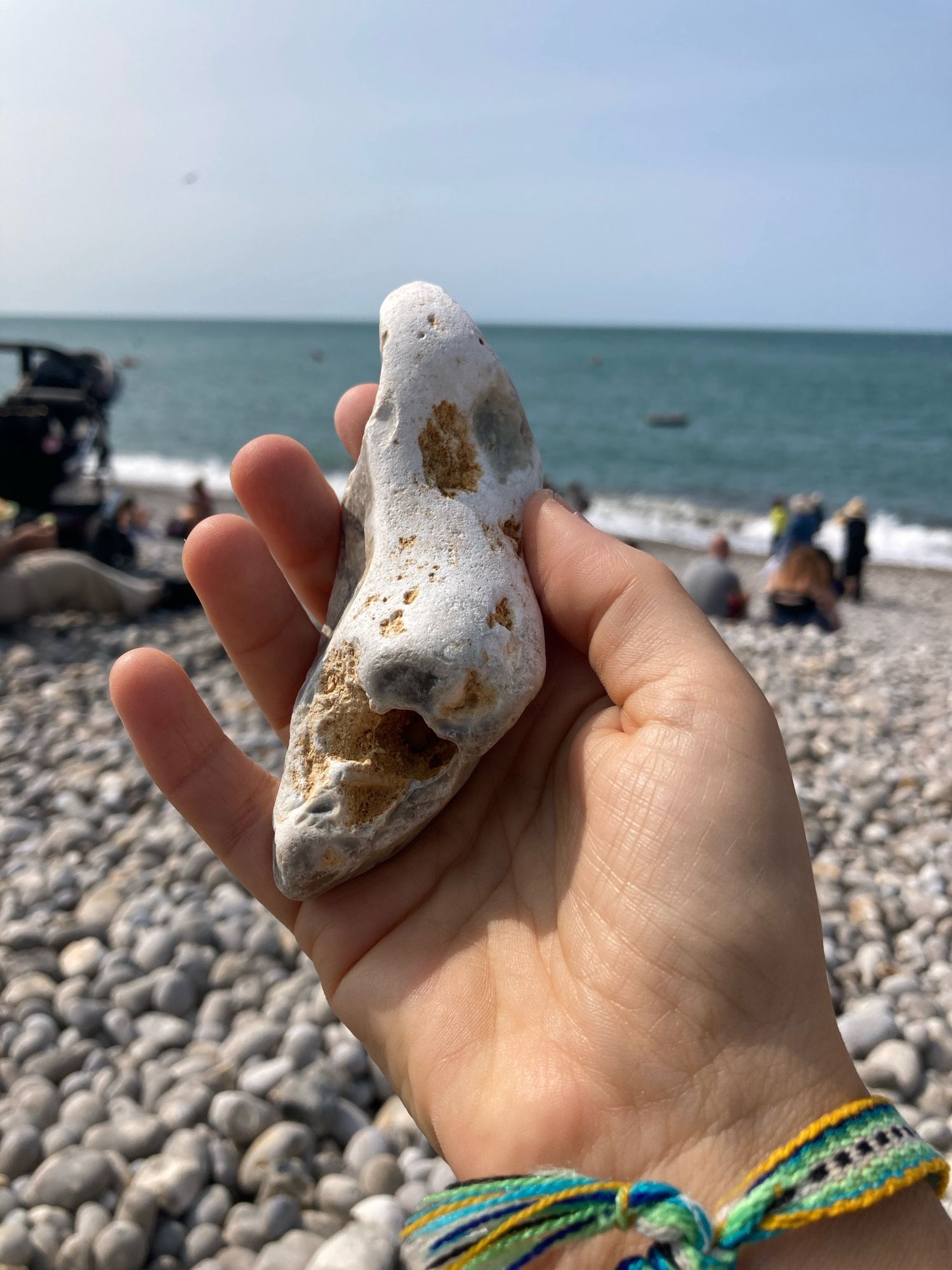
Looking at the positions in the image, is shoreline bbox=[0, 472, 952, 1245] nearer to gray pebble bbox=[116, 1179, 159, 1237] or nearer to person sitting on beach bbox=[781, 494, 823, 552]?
gray pebble bbox=[116, 1179, 159, 1237]

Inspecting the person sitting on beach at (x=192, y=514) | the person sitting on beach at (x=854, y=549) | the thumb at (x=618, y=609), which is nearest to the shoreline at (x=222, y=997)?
the thumb at (x=618, y=609)

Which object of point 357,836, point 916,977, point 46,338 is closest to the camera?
point 357,836

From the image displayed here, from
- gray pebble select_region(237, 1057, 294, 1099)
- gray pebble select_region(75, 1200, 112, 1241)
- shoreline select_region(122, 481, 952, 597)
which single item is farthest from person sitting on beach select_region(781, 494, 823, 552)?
gray pebble select_region(75, 1200, 112, 1241)

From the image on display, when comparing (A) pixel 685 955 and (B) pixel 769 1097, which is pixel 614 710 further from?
(B) pixel 769 1097

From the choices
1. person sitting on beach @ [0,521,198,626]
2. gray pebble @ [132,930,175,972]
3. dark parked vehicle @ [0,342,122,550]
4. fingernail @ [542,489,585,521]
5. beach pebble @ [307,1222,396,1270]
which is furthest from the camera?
dark parked vehicle @ [0,342,122,550]

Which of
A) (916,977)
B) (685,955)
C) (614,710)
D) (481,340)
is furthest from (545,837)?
(916,977)

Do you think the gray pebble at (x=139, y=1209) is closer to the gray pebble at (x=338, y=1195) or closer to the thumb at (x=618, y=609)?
the gray pebble at (x=338, y=1195)
